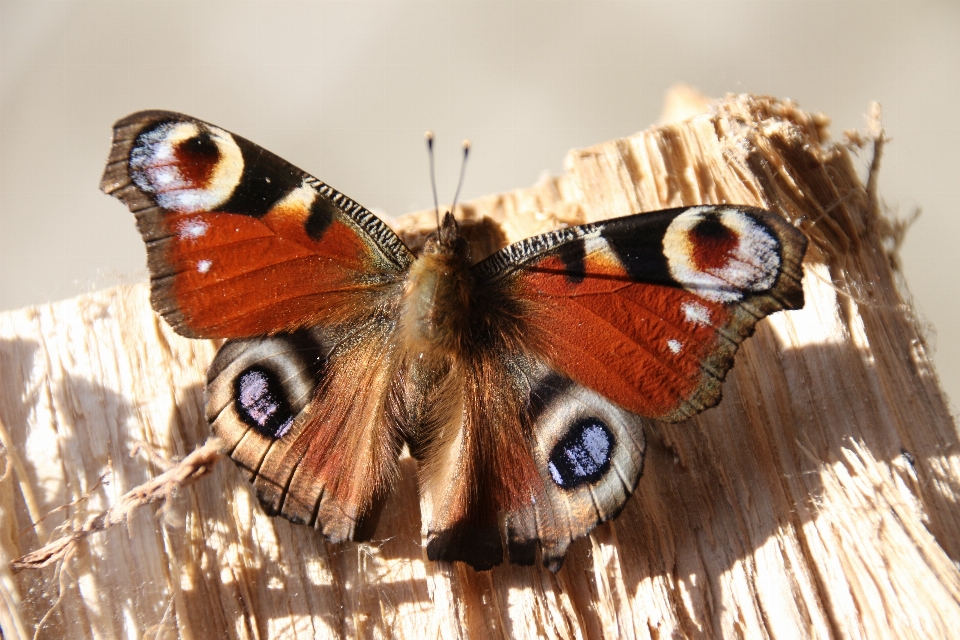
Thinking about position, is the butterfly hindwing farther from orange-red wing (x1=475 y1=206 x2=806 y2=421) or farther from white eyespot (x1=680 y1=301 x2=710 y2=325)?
white eyespot (x1=680 y1=301 x2=710 y2=325)

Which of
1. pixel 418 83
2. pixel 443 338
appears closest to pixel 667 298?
pixel 443 338

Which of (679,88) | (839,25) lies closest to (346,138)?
(679,88)

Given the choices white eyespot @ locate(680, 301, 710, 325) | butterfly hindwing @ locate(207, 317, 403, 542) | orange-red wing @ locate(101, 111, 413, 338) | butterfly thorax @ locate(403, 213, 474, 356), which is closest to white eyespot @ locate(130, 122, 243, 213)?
orange-red wing @ locate(101, 111, 413, 338)

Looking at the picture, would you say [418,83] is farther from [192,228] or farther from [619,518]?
[619,518]

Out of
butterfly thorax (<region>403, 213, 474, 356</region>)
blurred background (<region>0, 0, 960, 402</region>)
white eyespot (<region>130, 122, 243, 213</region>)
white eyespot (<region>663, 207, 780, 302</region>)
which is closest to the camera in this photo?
white eyespot (<region>663, 207, 780, 302</region>)

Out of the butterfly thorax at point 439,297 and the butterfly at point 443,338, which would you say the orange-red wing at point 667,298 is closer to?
the butterfly at point 443,338

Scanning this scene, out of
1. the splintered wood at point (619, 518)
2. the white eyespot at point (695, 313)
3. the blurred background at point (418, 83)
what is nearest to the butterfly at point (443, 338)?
the white eyespot at point (695, 313)
